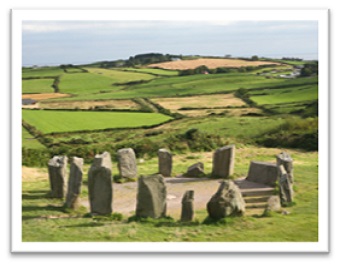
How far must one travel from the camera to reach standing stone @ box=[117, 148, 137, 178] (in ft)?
56.0

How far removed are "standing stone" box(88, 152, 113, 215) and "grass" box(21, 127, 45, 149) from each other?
3.81 meters

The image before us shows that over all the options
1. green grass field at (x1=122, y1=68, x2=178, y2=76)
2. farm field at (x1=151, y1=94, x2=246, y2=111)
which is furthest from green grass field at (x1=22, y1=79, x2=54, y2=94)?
farm field at (x1=151, y1=94, x2=246, y2=111)

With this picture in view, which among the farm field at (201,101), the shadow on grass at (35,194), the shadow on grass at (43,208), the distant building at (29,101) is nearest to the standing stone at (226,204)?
the shadow on grass at (43,208)

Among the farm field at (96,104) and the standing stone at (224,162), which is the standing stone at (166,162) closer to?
the standing stone at (224,162)

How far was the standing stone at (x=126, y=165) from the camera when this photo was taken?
56.0 feet

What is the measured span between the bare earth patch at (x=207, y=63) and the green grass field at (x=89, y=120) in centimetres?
218

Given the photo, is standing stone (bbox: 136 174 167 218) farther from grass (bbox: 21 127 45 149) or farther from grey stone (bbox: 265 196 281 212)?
grass (bbox: 21 127 45 149)

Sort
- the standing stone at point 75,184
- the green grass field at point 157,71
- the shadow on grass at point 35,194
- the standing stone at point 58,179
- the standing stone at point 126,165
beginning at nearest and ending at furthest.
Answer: the standing stone at point 75,184 < the shadow on grass at point 35,194 < the standing stone at point 58,179 < the standing stone at point 126,165 < the green grass field at point 157,71

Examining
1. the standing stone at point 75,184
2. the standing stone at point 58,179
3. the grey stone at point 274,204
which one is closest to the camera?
the grey stone at point 274,204

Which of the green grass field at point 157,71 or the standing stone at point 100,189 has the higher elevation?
the green grass field at point 157,71

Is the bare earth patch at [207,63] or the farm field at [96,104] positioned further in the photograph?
the farm field at [96,104]

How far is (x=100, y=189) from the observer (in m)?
13.1

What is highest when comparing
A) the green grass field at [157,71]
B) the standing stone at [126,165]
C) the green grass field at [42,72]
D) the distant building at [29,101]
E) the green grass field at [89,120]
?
the green grass field at [157,71]
